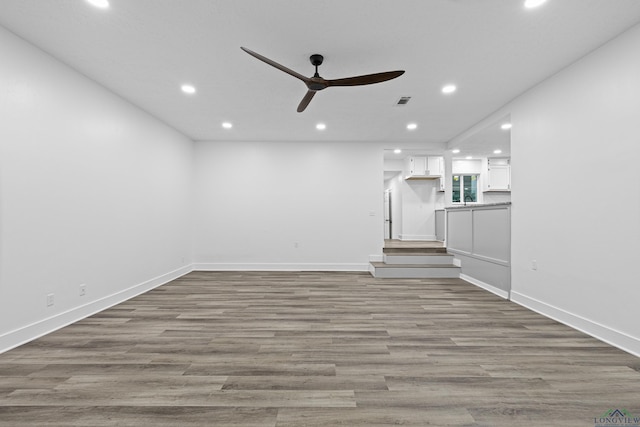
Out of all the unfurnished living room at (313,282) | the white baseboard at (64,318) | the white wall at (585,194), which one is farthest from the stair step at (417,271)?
the white baseboard at (64,318)

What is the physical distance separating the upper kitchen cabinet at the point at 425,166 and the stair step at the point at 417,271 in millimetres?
3518

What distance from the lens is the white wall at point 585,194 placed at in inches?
94.6

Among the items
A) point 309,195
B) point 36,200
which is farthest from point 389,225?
point 36,200

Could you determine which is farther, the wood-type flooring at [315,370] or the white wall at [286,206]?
the white wall at [286,206]

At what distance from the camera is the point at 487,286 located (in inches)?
174

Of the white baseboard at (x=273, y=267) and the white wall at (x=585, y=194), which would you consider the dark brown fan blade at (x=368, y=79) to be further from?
the white baseboard at (x=273, y=267)

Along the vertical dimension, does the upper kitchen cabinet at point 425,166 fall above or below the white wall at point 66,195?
above

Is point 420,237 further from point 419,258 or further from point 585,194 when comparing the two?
point 585,194

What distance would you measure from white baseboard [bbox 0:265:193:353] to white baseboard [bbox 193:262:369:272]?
1481 millimetres

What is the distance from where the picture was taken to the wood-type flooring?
1.60 meters

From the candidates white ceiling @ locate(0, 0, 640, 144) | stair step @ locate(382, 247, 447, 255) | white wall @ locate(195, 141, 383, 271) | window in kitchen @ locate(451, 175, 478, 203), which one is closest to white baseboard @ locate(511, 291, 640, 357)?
stair step @ locate(382, 247, 447, 255)

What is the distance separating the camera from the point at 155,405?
1.67 m

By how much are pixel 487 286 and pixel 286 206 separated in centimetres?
392

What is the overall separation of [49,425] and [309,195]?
16.1ft
